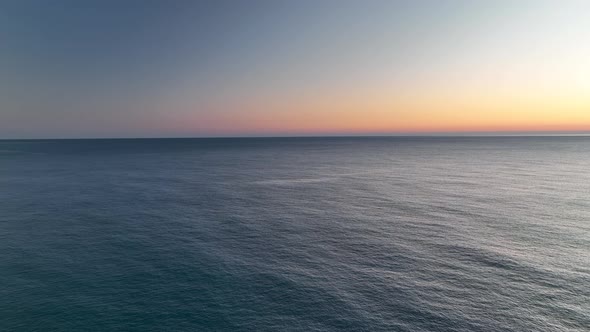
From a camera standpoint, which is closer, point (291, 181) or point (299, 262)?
point (299, 262)

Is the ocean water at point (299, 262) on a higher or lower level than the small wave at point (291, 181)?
lower

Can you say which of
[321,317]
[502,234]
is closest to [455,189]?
[502,234]

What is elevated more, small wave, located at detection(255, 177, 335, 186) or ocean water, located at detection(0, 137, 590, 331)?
small wave, located at detection(255, 177, 335, 186)

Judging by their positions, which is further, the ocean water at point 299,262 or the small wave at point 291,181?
the small wave at point 291,181

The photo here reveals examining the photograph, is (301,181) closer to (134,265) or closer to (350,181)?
(350,181)

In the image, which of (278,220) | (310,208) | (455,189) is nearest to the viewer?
(278,220)

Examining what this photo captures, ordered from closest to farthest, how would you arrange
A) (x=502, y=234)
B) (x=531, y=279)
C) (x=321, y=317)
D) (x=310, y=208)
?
(x=321, y=317)
(x=531, y=279)
(x=502, y=234)
(x=310, y=208)

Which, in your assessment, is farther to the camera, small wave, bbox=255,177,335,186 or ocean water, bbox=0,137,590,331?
small wave, bbox=255,177,335,186

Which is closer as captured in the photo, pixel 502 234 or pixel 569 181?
pixel 502 234

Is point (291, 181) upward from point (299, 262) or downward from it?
upward
